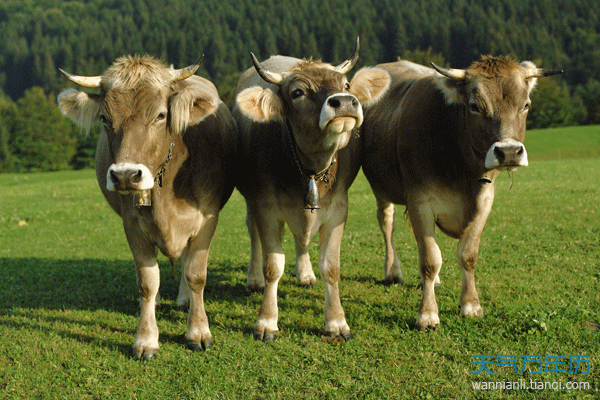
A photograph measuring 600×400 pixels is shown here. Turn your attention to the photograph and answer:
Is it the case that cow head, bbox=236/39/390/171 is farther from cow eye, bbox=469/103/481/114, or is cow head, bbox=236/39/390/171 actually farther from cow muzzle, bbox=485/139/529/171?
cow muzzle, bbox=485/139/529/171

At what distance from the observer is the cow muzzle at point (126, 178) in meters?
4.68

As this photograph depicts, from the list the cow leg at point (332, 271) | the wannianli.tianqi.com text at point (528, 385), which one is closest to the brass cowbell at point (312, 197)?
the cow leg at point (332, 271)

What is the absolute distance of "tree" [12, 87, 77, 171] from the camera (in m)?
70.7

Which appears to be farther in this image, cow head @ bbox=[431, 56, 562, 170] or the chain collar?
the chain collar

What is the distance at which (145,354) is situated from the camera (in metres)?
5.51

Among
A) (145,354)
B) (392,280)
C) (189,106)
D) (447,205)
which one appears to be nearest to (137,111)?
(189,106)

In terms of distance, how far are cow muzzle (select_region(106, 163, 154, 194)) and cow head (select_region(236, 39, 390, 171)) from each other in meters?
1.34

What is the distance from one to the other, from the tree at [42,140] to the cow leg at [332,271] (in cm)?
7104

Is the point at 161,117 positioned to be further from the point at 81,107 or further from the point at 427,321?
the point at 427,321

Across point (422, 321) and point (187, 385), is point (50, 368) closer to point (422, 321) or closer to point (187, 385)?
point (187, 385)

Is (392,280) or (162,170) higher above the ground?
(162,170)

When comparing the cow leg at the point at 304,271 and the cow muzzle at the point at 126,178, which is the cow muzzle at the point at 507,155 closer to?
the cow muzzle at the point at 126,178

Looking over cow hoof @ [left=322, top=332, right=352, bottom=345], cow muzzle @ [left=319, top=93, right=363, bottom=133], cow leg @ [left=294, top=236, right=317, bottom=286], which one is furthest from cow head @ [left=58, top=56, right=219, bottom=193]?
cow leg @ [left=294, top=236, right=317, bottom=286]

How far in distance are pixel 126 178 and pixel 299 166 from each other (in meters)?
1.95
